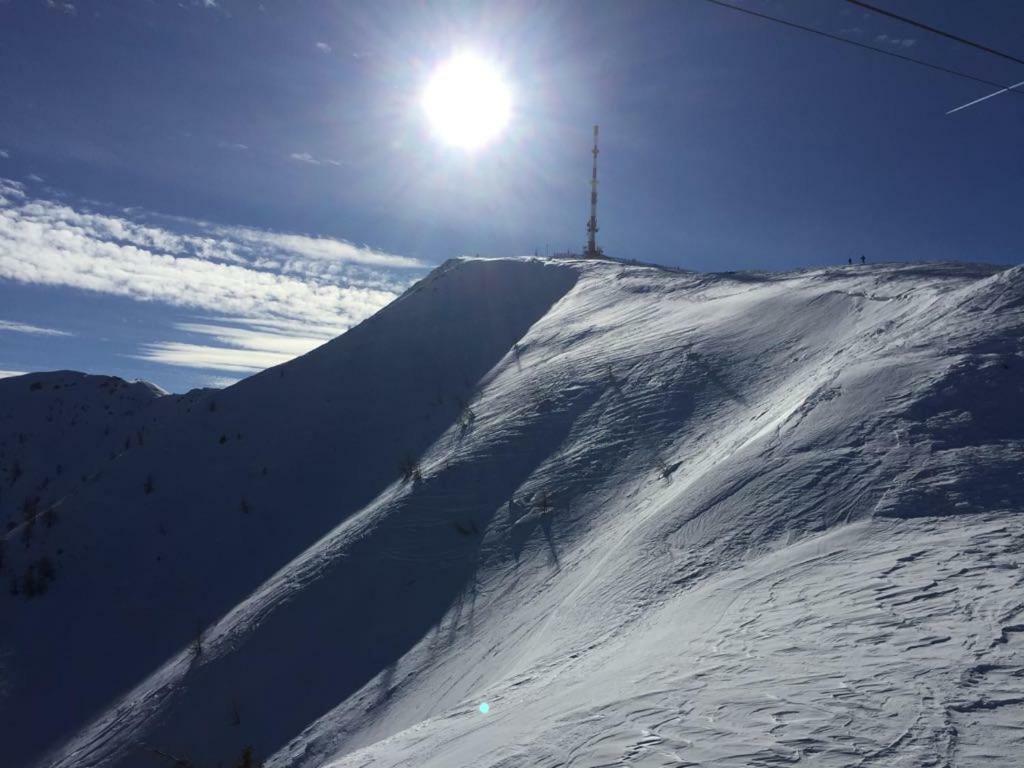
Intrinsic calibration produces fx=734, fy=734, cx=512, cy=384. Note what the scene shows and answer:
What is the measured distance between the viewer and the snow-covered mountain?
3363 mm

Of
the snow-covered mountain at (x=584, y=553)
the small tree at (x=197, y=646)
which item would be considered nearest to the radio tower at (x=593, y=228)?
the snow-covered mountain at (x=584, y=553)

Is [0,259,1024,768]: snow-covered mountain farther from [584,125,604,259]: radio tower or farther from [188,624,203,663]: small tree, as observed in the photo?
[584,125,604,259]: radio tower

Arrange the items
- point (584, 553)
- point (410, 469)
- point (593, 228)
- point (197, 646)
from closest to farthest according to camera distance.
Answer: point (584, 553) < point (197, 646) < point (410, 469) < point (593, 228)

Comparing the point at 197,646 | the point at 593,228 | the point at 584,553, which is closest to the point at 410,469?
the point at 197,646

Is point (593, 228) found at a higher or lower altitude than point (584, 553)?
higher

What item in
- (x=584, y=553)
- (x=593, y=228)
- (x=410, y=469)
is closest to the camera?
(x=584, y=553)

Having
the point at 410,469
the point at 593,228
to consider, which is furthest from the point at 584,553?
the point at 593,228

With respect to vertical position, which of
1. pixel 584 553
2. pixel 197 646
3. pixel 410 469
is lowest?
pixel 197 646

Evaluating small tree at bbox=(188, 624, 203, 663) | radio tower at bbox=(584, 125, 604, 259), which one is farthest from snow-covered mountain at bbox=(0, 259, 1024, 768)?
radio tower at bbox=(584, 125, 604, 259)

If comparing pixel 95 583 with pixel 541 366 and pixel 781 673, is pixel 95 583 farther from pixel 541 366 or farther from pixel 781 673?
pixel 781 673

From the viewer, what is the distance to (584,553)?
695cm

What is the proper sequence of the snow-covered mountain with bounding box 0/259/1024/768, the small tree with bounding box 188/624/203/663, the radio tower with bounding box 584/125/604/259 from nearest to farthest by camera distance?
1. the snow-covered mountain with bounding box 0/259/1024/768
2. the small tree with bounding box 188/624/203/663
3. the radio tower with bounding box 584/125/604/259

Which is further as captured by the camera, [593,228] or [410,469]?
[593,228]

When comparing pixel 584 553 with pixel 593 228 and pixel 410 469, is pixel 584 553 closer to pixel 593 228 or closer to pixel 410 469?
pixel 410 469
